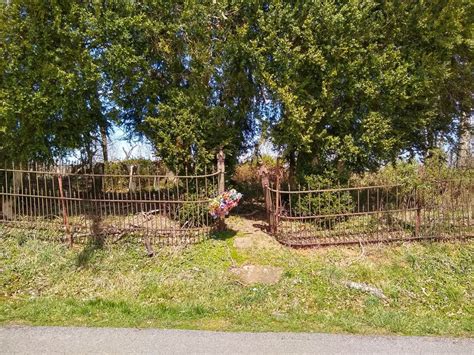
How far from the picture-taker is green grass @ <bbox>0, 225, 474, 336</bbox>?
5.13 metres

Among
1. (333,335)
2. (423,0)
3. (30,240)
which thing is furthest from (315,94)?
(30,240)

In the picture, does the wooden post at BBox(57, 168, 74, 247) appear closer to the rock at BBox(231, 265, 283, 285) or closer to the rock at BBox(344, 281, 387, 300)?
the rock at BBox(231, 265, 283, 285)

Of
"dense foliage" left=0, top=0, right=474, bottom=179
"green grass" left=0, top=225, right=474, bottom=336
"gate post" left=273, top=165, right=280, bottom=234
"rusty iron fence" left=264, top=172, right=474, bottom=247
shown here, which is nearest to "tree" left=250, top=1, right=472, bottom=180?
"dense foliage" left=0, top=0, right=474, bottom=179

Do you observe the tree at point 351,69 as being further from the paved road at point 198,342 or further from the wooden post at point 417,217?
the paved road at point 198,342

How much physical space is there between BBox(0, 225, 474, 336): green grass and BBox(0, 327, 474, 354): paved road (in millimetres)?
221

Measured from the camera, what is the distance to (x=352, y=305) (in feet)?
18.9

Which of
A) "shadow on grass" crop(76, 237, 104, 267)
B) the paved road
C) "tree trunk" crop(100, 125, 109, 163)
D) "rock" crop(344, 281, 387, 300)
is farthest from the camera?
"tree trunk" crop(100, 125, 109, 163)

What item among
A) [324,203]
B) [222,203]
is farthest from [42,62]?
[324,203]

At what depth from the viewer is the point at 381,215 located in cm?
758

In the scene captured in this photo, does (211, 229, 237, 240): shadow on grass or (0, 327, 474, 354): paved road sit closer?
(0, 327, 474, 354): paved road

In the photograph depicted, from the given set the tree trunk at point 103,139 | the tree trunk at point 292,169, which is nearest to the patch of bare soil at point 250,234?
the tree trunk at point 292,169

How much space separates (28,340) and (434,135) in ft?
28.5

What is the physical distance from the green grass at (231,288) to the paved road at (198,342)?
22cm

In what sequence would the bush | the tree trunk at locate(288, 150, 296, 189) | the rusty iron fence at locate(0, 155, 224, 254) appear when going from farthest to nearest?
the tree trunk at locate(288, 150, 296, 189), the bush, the rusty iron fence at locate(0, 155, 224, 254)
